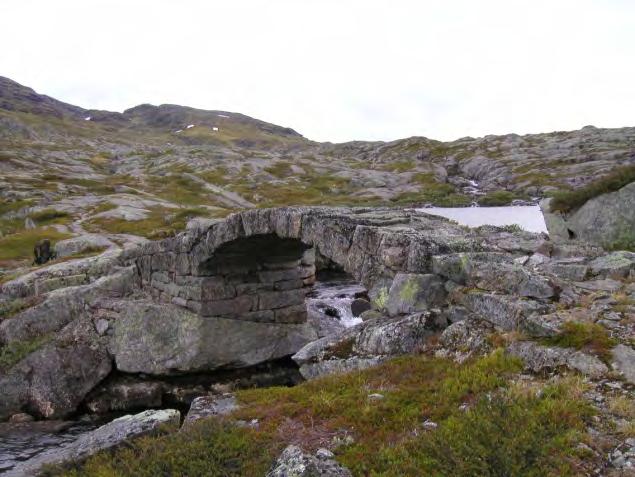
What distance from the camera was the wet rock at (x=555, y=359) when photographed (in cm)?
609

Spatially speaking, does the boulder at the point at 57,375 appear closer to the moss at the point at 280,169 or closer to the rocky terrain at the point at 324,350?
the rocky terrain at the point at 324,350

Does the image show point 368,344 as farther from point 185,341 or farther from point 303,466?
point 185,341

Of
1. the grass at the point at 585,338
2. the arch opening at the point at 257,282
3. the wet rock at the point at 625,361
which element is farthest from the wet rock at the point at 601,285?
the arch opening at the point at 257,282

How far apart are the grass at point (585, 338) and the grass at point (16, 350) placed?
709 inches

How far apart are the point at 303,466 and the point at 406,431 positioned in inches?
55.9

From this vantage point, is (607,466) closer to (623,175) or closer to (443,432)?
(443,432)

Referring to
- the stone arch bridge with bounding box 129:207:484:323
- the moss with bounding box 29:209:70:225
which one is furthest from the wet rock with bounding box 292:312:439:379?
the moss with bounding box 29:209:70:225

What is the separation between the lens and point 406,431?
19.3 feet

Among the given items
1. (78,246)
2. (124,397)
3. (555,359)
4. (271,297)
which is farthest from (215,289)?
(78,246)

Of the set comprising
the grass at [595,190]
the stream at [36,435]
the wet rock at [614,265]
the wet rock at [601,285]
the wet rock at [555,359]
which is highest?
the grass at [595,190]

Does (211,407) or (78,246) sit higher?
(211,407)

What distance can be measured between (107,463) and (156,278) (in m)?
16.0

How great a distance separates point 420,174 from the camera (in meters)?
95.5

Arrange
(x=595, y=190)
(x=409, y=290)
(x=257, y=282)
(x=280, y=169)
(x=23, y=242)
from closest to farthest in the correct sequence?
(x=409, y=290) < (x=595, y=190) < (x=257, y=282) < (x=23, y=242) < (x=280, y=169)
